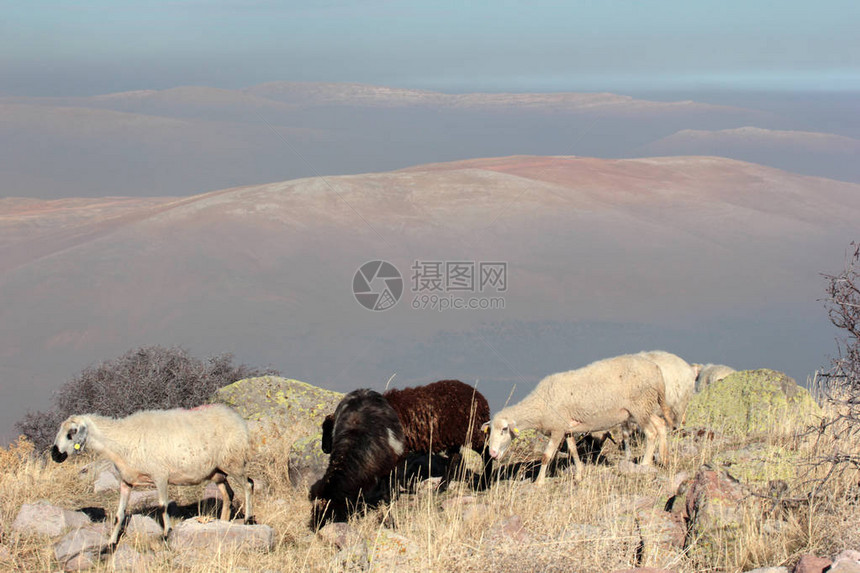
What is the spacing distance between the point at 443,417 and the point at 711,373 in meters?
7.35

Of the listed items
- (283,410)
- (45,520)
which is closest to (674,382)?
(283,410)

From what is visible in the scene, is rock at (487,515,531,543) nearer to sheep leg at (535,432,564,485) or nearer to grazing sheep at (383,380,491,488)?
sheep leg at (535,432,564,485)

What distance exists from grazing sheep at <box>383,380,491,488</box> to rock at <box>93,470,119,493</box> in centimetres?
411

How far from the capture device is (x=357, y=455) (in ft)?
31.2

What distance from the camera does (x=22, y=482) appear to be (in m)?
11.5

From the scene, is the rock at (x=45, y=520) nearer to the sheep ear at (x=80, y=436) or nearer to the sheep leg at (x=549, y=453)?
the sheep ear at (x=80, y=436)

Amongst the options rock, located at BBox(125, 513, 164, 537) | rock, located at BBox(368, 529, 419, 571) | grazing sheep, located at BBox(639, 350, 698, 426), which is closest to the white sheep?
grazing sheep, located at BBox(639, 350, 698, 426)

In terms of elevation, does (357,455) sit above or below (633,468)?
above

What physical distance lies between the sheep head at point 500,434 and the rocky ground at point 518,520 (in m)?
0.44

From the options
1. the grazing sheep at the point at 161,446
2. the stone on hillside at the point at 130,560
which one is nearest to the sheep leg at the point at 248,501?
the grazing sheep at the point at 161,446

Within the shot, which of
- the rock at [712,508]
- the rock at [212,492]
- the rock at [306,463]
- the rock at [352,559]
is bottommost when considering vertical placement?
the rock at [212,492]

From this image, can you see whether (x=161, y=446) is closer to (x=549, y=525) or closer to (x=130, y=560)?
(x=130, y=560)

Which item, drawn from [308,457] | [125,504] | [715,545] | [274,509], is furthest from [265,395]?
[715,545]

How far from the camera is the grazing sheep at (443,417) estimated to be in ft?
36.2
